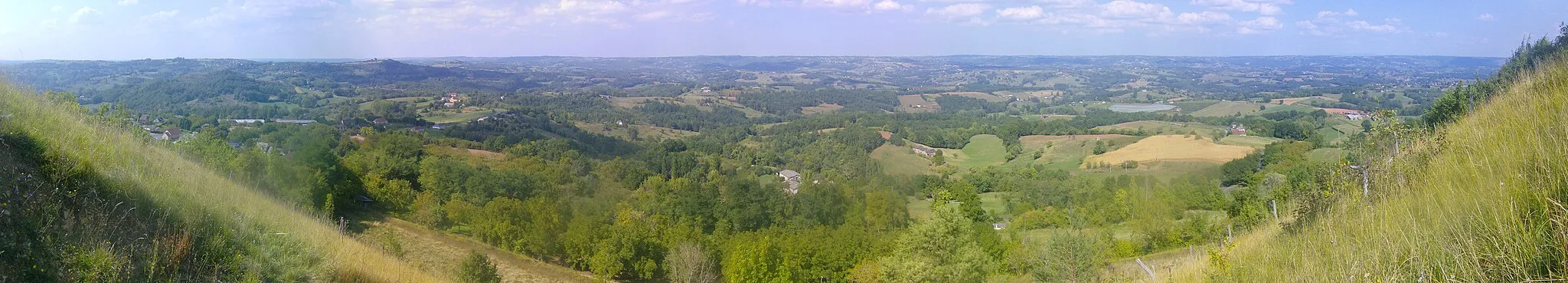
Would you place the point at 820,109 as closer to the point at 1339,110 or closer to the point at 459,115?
the point at 459,115

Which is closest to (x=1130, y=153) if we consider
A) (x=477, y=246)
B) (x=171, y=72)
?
(x=477, y=246)

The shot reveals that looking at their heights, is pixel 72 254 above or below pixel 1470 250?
below

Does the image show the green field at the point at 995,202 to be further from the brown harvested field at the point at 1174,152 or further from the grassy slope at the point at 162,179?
the grassy slope at the point at 162,179

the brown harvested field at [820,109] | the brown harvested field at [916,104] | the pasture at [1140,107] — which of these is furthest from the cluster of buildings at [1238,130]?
the brown harvested field at [820,109]

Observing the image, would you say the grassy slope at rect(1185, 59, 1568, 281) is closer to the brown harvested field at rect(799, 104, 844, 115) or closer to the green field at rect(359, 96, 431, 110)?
the green field at rect(359, 96, 431, 110)

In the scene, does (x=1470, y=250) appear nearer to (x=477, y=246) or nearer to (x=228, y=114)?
(x=477, y=246)

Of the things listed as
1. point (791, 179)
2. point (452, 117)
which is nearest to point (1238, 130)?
point (791, 179)
